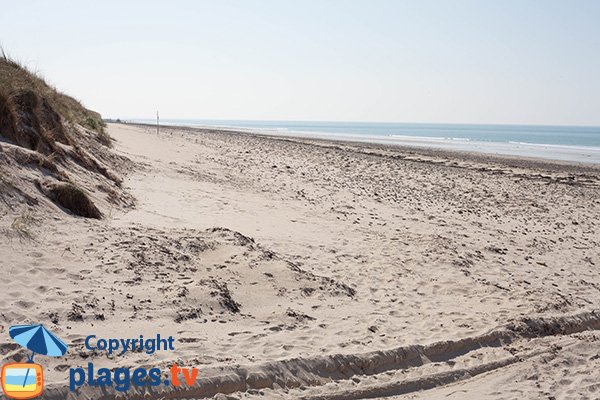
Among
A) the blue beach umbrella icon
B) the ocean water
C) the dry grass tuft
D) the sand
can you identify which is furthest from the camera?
the ocean water

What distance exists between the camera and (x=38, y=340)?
4824 millimetres

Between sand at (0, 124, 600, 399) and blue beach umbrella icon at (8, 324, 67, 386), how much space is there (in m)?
0.10

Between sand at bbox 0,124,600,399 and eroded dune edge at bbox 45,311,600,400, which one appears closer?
eroded dune edge at bbox 45,311,600,400

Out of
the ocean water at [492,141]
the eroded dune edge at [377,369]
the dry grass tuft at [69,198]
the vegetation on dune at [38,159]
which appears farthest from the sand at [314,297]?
the ocean water at [492,141]

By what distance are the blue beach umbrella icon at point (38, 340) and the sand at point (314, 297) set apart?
0.34 ft

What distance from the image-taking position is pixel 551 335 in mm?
6855

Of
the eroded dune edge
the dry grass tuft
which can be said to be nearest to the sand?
the eroded dune edge

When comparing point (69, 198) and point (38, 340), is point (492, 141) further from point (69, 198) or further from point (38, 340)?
point (38, 340)

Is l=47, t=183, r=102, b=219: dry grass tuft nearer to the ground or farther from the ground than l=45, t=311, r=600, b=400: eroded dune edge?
farther from the ground

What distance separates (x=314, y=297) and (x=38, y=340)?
3309 millimetres

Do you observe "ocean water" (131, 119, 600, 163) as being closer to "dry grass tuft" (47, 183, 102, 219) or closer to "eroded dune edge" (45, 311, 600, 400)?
"eroded dune edge" (45, 311, 600, 400)

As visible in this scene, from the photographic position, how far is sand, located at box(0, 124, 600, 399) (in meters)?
5.31

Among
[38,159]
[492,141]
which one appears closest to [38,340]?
[38,159]

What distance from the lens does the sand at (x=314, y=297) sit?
531 centimetres
